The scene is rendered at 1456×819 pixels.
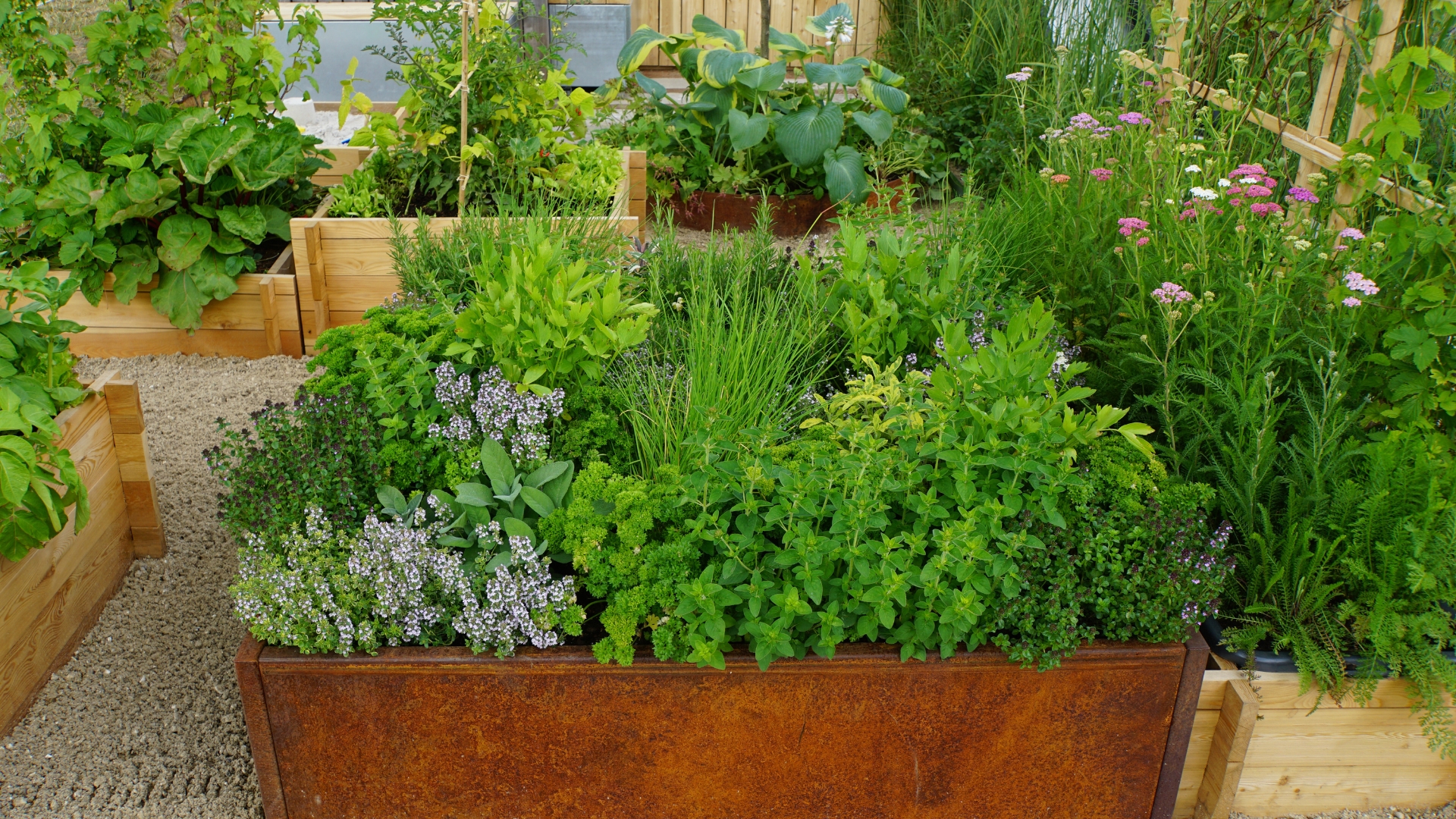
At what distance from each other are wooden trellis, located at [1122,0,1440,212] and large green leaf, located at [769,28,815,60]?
199 cm

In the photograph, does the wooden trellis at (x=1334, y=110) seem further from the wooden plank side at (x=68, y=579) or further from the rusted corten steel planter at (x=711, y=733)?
the wooden plank side at (x=68, y=579)

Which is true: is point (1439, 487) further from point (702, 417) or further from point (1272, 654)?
point (702, 417)

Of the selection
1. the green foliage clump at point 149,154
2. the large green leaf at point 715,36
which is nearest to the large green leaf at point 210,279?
the green foliage clump at point 149,154

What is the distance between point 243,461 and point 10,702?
2.38 feet

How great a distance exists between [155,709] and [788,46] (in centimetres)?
391

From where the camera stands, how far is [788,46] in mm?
4914

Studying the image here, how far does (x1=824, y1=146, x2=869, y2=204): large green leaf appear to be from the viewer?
15.2 ft

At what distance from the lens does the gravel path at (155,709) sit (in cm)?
199

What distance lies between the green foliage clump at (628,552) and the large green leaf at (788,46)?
11.5 ft

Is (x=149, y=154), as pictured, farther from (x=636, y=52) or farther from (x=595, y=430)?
(x=636, y=52)

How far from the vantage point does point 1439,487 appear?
1.90m

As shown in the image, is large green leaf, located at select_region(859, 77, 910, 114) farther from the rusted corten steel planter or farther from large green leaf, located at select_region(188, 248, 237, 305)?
the rusted corten steel planter

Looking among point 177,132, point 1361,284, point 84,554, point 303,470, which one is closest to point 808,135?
point 177,132

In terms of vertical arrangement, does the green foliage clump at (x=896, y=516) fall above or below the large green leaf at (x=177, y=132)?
below
